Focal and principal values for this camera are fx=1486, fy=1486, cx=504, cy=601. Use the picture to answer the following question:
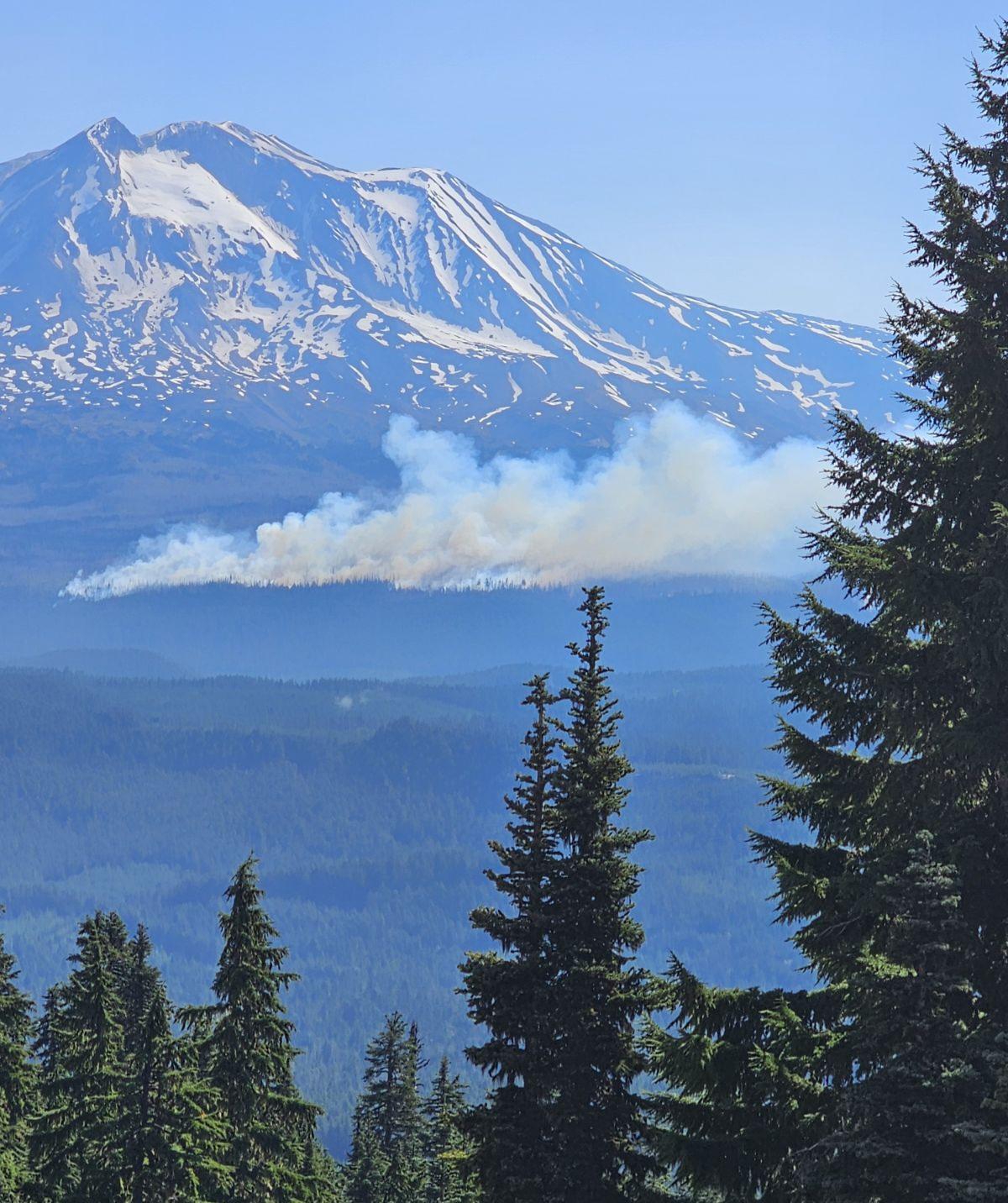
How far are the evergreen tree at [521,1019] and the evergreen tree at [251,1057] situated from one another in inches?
295

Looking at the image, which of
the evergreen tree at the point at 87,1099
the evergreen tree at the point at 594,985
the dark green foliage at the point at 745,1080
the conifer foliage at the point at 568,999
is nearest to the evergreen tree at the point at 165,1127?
the evergreen tree at the point at 87,1099

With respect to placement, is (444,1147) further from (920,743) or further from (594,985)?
(920,743)

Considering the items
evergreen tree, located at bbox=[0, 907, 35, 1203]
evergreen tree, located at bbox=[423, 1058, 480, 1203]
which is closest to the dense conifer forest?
evergreen tree, located at bbox=[0, 907, 35, 1203]

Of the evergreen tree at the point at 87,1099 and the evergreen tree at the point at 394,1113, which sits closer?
the evergreen tree at the point at 87,1099

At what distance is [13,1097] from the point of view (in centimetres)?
3228

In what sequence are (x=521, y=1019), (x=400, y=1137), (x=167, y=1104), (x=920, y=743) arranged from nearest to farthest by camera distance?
(x=920, y=743) < (x=521, y=1019) < (x=167, y=1104) < (x=400, y=1137)

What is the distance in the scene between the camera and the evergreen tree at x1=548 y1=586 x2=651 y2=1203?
20766 millimetres

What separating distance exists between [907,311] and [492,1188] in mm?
13190

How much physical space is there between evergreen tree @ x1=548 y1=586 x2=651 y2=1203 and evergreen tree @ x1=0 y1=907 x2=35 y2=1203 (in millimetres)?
14572

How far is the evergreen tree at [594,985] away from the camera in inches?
818

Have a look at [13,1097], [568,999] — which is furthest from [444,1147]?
[568,999]

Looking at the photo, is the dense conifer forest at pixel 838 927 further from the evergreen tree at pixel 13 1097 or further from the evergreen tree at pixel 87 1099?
the evergreen tree at pixel 13 1097

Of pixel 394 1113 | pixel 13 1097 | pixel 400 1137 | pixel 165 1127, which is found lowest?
pixel 400 1137

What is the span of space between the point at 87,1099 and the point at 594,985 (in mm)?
10793
